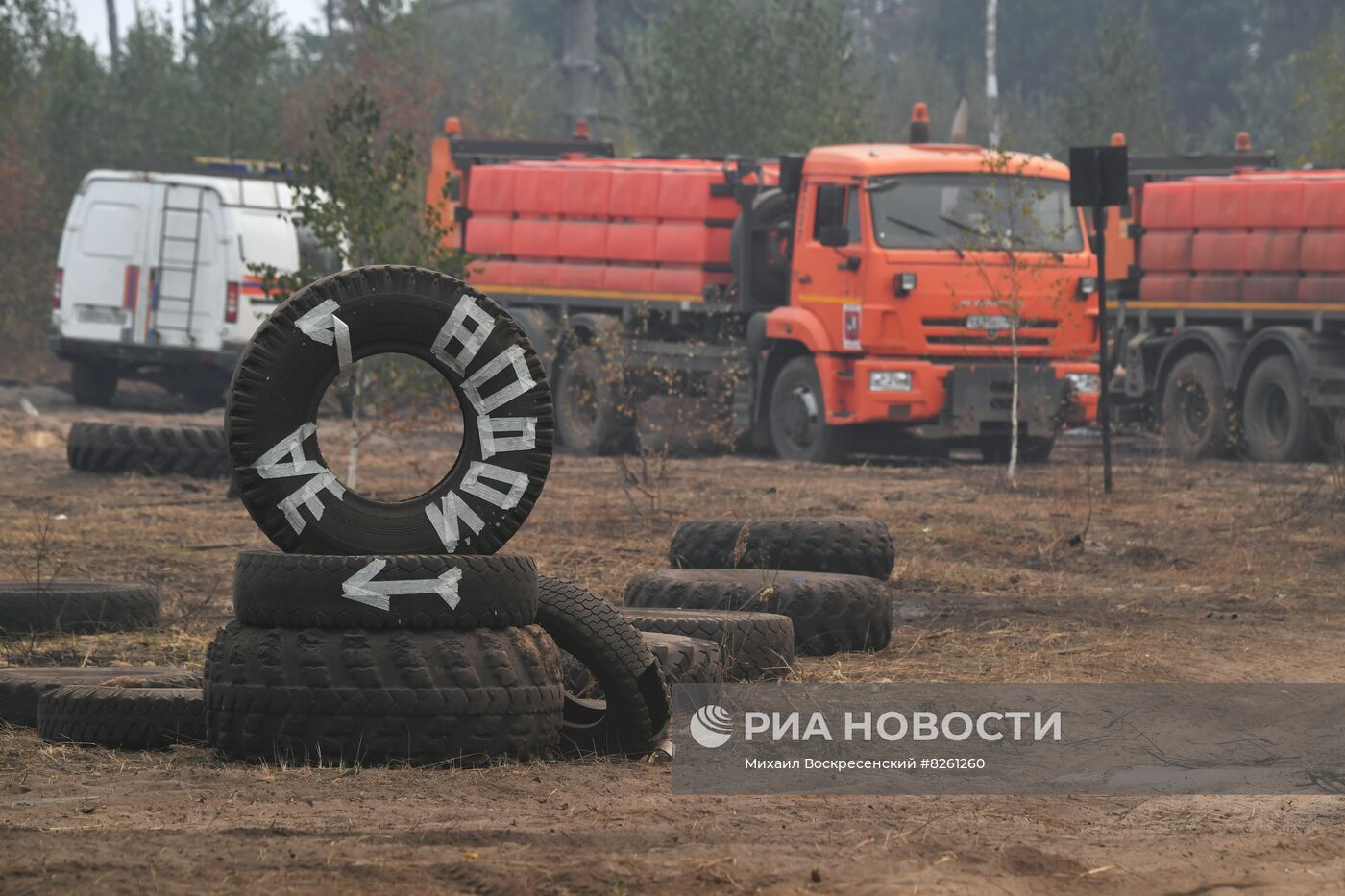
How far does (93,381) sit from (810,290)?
32.8 feet

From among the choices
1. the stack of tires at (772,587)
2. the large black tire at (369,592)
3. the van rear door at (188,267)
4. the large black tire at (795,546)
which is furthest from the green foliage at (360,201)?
the large black tire at (369,592)

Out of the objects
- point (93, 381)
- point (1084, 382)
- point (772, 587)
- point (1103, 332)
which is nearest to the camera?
point (772, 587)

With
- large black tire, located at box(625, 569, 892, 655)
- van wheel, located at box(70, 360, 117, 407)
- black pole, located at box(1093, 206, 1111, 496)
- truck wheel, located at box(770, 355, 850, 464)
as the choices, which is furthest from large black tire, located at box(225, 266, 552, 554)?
van wheel, located at box(70, 360, 117, 407)

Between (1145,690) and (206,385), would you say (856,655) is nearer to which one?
(1145,690)

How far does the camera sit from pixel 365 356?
23.6 ft

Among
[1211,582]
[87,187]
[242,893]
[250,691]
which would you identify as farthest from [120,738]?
[87,187]

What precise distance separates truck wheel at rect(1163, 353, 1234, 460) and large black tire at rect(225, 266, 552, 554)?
15434 mm

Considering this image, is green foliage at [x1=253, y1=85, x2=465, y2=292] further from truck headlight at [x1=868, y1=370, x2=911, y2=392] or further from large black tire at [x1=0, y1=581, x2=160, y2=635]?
large black tire at [x1=0, y1=581, x2=160, y2=635]

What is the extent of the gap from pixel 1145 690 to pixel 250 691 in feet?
11.8

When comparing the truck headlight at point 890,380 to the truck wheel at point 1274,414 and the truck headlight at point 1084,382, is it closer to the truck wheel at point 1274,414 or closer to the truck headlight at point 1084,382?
the truck headlight at point 1084,382

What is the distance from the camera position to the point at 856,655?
378 inches

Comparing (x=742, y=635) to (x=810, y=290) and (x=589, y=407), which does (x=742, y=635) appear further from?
(x=589, y=407)

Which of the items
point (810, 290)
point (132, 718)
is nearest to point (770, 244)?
point (810, 290)

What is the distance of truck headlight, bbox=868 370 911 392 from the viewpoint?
1972 centimetres
